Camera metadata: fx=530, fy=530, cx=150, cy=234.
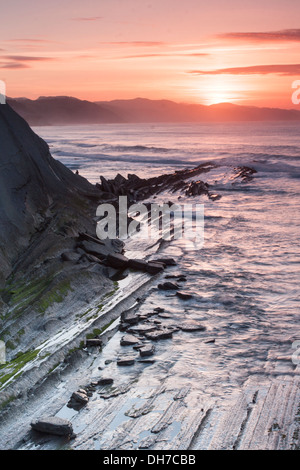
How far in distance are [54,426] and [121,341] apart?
344cm

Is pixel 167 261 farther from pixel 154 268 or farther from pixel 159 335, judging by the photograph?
pixel 159 335

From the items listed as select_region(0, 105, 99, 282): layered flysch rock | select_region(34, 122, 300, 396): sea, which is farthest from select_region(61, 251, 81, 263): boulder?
select_region(34, 122, 300, 396): sea

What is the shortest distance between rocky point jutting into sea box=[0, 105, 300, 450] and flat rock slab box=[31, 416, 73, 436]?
0.05ft

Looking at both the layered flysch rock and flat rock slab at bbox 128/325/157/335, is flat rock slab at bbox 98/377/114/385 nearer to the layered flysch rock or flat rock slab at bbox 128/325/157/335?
flat rock slab at bbox 128/325/157/335

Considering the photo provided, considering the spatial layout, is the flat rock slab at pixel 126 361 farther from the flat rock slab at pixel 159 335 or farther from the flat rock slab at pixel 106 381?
the flat rock slab at pixel 159 335

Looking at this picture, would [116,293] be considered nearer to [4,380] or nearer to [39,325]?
[39,325]

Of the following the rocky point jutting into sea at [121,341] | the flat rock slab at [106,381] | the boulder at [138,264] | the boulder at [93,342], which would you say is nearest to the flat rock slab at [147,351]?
the rocky point jutting into sea at [121,341]

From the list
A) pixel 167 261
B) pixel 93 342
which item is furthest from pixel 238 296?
pixel 93 342

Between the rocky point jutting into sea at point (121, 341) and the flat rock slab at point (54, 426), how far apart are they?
0.02m

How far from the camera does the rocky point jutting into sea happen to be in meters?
8.47

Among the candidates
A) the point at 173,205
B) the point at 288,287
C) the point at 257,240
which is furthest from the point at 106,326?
the point at 173,205

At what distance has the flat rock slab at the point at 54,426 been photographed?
8.38 meters
